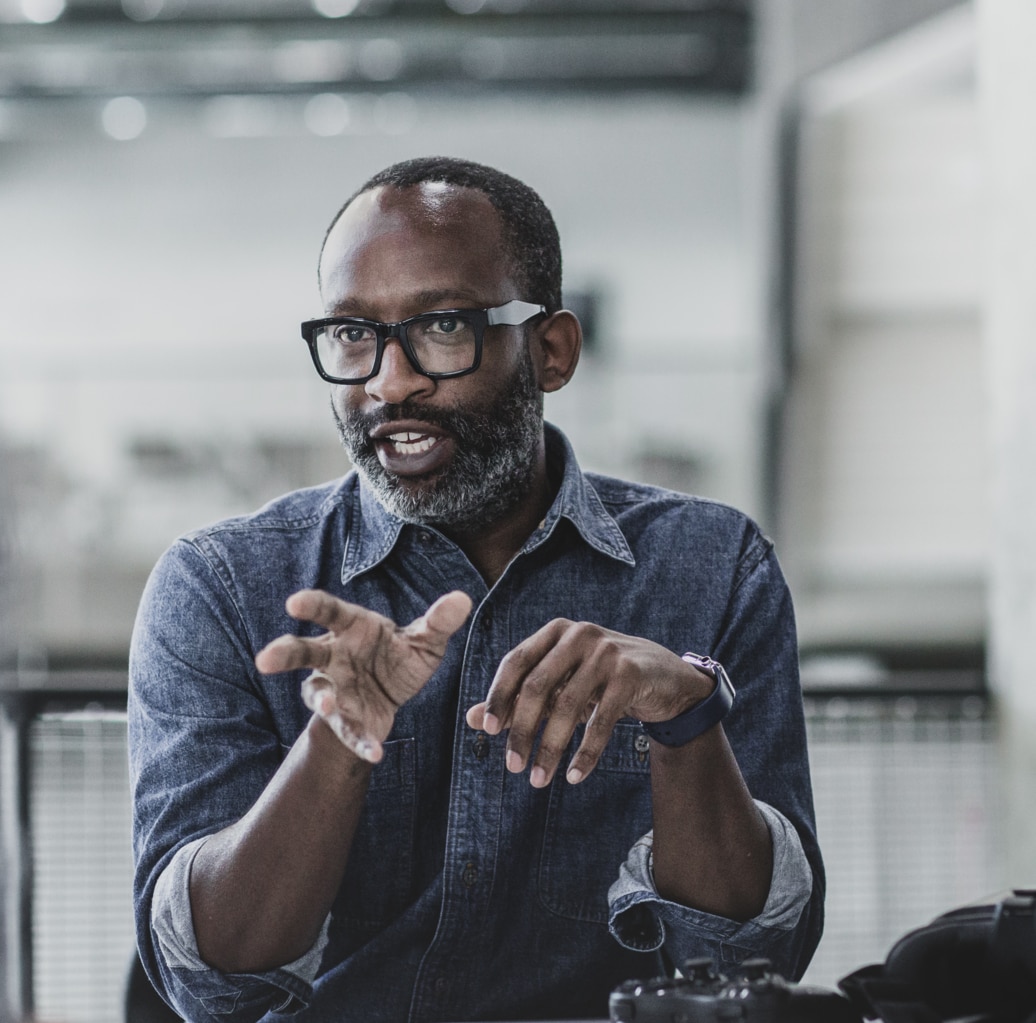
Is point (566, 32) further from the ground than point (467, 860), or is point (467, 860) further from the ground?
point (566, 32)

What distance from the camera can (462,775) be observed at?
4.78 ft

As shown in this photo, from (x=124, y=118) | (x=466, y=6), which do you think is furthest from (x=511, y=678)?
(x=124, y=118)

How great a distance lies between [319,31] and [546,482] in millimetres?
5059

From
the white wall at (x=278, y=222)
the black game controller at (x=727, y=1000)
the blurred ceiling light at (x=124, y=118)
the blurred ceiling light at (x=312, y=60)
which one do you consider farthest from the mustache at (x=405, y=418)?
the white wall at (x=278, y=222)

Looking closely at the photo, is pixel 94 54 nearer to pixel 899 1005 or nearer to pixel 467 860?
pixel 467 860

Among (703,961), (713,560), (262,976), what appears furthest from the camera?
(713,560)

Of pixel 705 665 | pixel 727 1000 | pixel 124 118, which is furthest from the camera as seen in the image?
pixel 124 118

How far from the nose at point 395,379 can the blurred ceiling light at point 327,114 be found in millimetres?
5528

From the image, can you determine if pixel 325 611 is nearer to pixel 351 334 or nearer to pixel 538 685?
pixel 538 685

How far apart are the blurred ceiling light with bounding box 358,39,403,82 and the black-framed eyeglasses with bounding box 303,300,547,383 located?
17.2 ft

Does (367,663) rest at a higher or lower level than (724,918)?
higher

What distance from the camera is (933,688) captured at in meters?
2.44

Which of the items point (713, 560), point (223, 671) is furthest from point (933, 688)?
point (223, 671)

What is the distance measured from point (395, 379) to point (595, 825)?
1.74 ft
